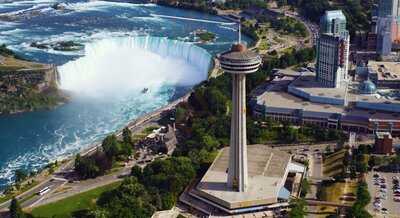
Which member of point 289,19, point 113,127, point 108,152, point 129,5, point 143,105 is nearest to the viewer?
point 108,152

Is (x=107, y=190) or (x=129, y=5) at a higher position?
(x=129, y=5)

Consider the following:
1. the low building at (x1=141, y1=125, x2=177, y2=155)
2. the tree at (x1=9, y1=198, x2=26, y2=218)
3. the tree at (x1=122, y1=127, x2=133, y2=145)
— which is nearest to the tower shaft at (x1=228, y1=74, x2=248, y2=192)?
the low building at (x1=141, y1=125, x2=177, y2=155)

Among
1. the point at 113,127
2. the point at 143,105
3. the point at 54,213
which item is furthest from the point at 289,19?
the point at 54,213

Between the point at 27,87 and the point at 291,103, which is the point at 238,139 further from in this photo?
the point at 27,87

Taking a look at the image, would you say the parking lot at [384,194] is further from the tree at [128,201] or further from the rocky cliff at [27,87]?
the rocky cliff at [27,87]

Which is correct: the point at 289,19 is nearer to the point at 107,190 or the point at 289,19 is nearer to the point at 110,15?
the point at 110,15

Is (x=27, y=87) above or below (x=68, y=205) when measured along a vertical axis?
above

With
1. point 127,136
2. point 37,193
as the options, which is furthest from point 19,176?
point 127,136
